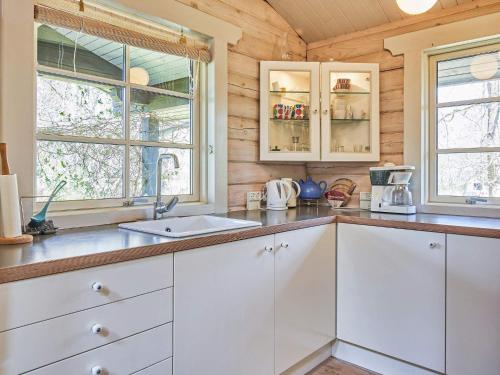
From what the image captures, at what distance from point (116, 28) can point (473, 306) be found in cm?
213

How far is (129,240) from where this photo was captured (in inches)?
54.4

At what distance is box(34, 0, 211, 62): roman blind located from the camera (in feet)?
5.28

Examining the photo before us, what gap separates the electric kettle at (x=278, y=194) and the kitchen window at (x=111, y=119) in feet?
1.60

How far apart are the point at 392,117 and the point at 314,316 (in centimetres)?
143

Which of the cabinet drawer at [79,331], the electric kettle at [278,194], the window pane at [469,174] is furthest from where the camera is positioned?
the electric kettle at [278,194]

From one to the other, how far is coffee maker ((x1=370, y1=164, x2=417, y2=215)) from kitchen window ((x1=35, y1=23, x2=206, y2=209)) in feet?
3.74

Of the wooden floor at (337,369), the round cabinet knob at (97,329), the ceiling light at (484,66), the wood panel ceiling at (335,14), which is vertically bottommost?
the wooden floor at (337,369)

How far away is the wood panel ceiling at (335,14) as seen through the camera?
2424mm

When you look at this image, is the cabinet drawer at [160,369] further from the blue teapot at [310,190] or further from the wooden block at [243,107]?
the blue teapot at [310,190]

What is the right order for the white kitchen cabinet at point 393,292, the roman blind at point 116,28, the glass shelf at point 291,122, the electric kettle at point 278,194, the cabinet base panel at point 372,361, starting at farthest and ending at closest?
the glass shelf at point 291,122, the electric kettle at point 278,194, the cabinet base panel at point 372,361, the white kitchen cabinet at point 393,292, the roman blind at point 116,28

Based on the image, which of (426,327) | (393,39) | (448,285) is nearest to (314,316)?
(426,327)

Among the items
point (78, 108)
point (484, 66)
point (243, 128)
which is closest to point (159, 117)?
point (78, 108)

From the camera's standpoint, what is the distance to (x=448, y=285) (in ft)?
5.89

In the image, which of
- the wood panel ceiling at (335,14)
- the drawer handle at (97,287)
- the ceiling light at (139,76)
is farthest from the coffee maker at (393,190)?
the drawer handle at (97,287)
